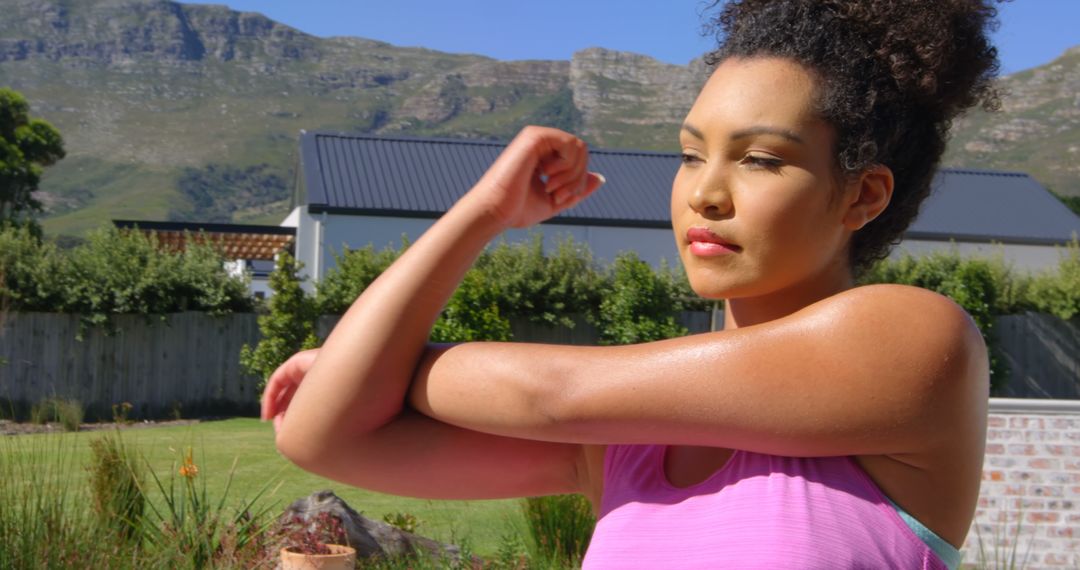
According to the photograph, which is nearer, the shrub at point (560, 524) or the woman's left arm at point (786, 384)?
the woman's left arm at point (786, 384)

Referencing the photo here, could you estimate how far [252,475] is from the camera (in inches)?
416

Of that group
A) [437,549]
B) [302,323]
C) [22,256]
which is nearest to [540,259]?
[302,323]

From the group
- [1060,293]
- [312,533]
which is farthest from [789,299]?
[1060,293]

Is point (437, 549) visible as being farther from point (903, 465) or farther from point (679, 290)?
point (679, 290)

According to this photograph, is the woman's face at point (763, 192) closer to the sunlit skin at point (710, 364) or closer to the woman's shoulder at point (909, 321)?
the sunlit skin at point (710, 364)

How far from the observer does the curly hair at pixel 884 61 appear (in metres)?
1.19

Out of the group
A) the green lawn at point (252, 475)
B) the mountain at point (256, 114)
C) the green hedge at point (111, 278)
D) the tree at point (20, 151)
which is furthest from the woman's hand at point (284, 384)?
the mountain at point (256, 114)

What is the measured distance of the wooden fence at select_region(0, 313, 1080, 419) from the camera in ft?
62.6

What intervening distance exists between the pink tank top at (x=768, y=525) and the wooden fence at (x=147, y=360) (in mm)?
18240

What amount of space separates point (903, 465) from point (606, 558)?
1.02 ft

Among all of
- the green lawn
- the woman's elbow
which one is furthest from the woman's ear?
the green lawn

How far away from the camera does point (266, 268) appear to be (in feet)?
119

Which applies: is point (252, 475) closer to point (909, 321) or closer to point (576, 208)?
point (909, 321)

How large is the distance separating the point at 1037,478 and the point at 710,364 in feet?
22.8
